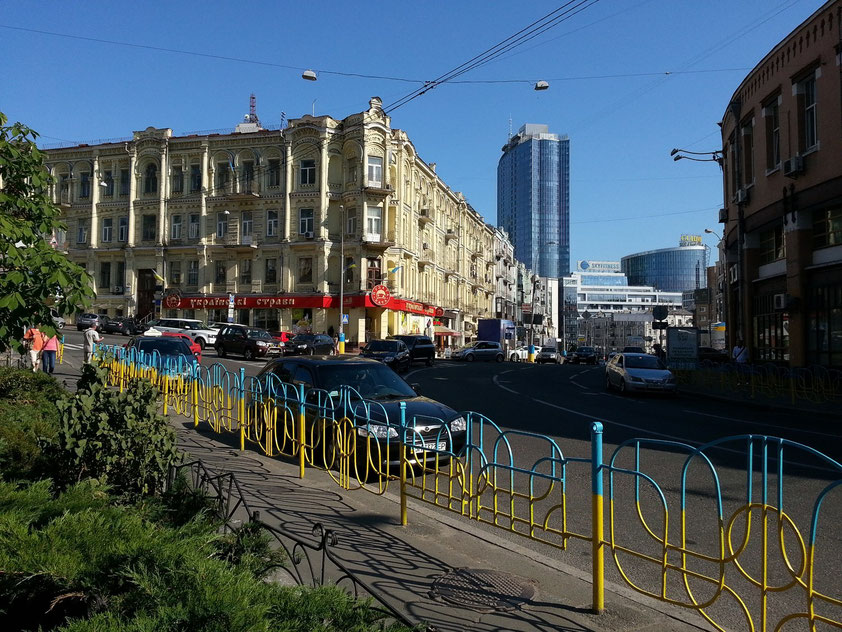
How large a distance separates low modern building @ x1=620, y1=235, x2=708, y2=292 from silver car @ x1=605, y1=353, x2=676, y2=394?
170994mm

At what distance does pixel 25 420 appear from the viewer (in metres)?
7.90

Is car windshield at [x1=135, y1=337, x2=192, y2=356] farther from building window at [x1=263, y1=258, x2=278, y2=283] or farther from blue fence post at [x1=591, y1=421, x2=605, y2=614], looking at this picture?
building window at [x1=263, y1=258, x2=278, y2=283]

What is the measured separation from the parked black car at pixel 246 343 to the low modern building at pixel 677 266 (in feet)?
548

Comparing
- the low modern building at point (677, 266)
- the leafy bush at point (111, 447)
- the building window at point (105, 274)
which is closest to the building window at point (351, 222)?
the building window at point (105, 274)

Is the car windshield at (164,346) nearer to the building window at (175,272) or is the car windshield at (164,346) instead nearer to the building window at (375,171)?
the building window at (375,171)

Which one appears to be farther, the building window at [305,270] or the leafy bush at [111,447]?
the building window at [305,270]

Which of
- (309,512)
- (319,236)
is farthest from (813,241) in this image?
(319,236)

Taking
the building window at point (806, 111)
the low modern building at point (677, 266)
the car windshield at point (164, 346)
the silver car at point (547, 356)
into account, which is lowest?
the silver car at point (547, 356)

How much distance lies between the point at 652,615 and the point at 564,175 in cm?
18481

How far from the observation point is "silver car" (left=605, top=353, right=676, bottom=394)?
20531 mm

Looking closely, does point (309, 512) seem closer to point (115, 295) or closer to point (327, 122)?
point (327, 122)

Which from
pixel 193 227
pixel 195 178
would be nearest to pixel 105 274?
pixel 193 227

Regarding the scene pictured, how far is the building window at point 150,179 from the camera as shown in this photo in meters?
51.8

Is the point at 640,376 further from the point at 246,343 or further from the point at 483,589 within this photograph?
the point at 246,343
